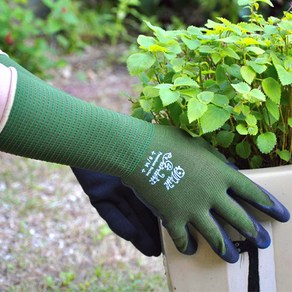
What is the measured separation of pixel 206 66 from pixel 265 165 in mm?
259

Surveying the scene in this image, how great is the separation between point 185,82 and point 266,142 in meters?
0.21

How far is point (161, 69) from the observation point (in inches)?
61.6

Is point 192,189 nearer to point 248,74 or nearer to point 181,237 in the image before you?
point 181,237

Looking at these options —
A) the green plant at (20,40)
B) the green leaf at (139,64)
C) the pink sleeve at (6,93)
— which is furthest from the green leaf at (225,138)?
the green plant at (20,40)

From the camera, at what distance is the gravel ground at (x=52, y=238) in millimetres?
2256

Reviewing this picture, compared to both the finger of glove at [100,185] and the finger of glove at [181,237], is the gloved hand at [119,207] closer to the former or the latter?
the finger of glove at [100,185]

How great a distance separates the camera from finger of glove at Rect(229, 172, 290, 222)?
4.63ft

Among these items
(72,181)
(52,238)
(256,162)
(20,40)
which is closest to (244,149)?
(256,162)

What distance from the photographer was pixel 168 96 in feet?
4.51

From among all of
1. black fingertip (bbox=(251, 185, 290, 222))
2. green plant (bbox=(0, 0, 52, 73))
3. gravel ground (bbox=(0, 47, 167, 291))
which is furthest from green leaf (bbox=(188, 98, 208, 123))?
green plant (bbox=(0, 0, 52, 73))

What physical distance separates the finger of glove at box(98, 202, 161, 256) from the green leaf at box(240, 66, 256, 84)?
451 millimetres

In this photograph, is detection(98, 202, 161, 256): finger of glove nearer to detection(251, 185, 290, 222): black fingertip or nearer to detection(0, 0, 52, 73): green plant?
detection(251, 185, 290, 222): black fingertip

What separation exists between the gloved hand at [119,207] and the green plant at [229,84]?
0.63ft

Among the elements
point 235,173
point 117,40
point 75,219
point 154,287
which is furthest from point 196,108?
point 117,40
